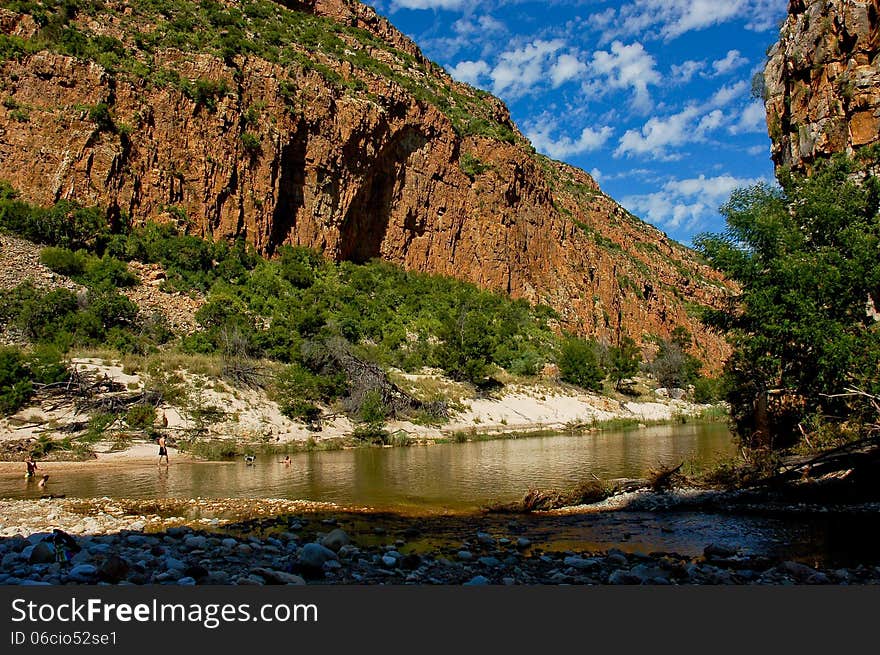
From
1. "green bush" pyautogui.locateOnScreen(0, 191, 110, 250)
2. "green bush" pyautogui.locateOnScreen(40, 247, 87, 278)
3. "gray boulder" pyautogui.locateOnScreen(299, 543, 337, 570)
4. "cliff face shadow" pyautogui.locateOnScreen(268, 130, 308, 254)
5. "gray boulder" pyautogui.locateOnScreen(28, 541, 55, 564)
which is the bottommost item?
"gray boulder" pyautogui.locateOnScreen(299, 543, 337, 570)

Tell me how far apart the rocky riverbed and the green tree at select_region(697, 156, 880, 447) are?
15.8 feet

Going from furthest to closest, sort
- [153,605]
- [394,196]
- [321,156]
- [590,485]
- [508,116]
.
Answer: [508,116], [394,196], [321,156], [590,485], [153,605]

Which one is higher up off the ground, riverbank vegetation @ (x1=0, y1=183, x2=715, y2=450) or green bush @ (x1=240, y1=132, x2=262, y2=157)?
green bush @ (x1=240, y1=132, x2=262, y2=157)

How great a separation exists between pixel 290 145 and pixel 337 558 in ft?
140

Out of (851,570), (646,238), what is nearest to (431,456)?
(851,570)

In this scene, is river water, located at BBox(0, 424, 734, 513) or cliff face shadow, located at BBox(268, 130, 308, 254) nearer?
river water, located at BBox(0, 424, 734, 513)

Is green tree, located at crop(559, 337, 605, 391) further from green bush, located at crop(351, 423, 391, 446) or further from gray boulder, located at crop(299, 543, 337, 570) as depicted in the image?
gray boulder, located at crop(299, 543, 337, 570)

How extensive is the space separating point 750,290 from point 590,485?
18.5 feet

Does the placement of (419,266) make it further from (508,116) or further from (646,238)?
(646,238)

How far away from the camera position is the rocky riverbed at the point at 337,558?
19.7 feet

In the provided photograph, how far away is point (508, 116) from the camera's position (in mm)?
82312

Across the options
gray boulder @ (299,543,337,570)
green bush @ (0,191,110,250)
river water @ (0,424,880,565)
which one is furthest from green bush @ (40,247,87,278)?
gray boulder @ (299,543,337,570)

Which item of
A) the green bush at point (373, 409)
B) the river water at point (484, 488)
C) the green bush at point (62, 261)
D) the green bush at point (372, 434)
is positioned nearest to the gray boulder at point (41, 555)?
the river water at point (484, 488)

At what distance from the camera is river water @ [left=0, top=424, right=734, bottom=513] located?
13.5 meters
